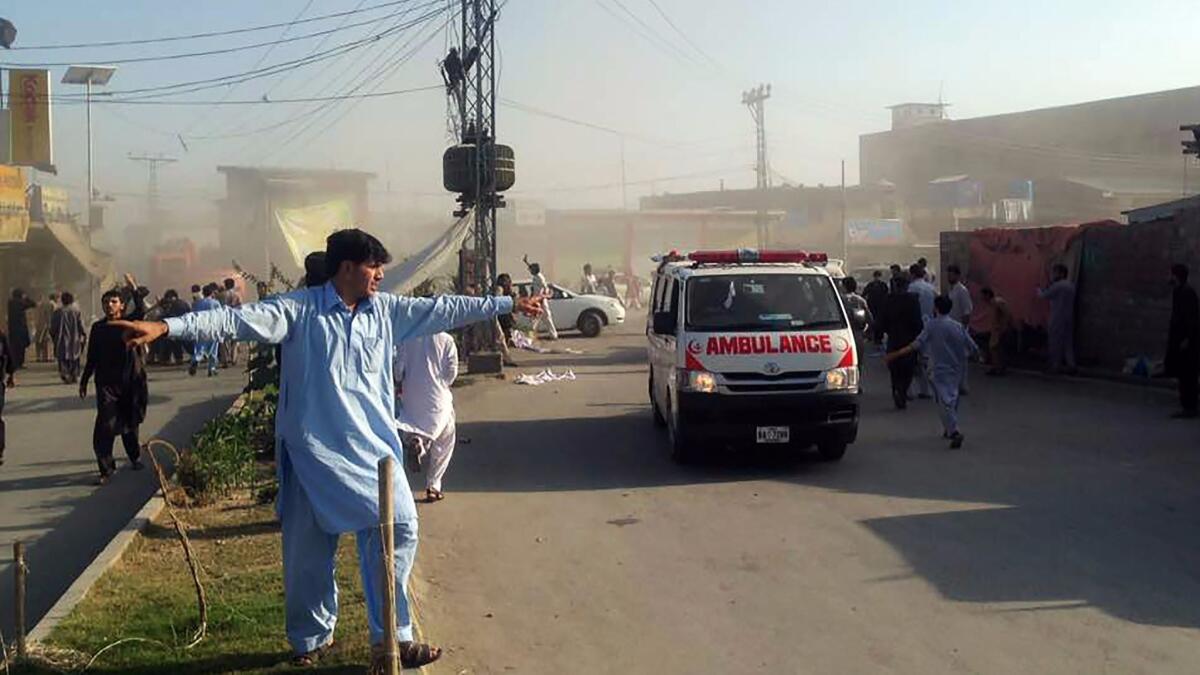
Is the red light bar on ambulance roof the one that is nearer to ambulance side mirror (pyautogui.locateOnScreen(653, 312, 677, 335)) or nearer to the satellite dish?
ambulance side mirror (pyautogui.locateOnScreen(653, 312, 677, 335))

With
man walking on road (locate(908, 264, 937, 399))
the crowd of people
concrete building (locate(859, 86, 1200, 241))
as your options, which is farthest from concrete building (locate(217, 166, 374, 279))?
man walking on road (locate(908, 264, 937, 399))

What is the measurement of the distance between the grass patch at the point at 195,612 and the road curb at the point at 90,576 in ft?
0.18

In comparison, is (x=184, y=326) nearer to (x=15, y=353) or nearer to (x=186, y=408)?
(x=186, y=408)

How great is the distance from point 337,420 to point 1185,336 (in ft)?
36.1

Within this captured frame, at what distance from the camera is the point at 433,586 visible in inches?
289

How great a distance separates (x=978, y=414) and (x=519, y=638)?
9670 mm

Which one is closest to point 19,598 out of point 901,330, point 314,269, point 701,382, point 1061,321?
point 314,269

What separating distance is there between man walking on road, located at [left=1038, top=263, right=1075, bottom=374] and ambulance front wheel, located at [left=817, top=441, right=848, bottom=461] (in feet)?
25.0

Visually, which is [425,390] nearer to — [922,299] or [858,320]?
[858,320]

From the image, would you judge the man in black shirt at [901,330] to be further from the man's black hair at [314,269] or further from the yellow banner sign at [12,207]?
the yellow banner sign at [12,207]

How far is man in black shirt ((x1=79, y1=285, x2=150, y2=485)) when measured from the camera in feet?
36.9

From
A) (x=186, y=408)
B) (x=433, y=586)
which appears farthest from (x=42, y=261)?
(x=433, y=586)

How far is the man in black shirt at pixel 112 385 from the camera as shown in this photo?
11.2 m

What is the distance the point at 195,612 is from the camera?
6.42m
